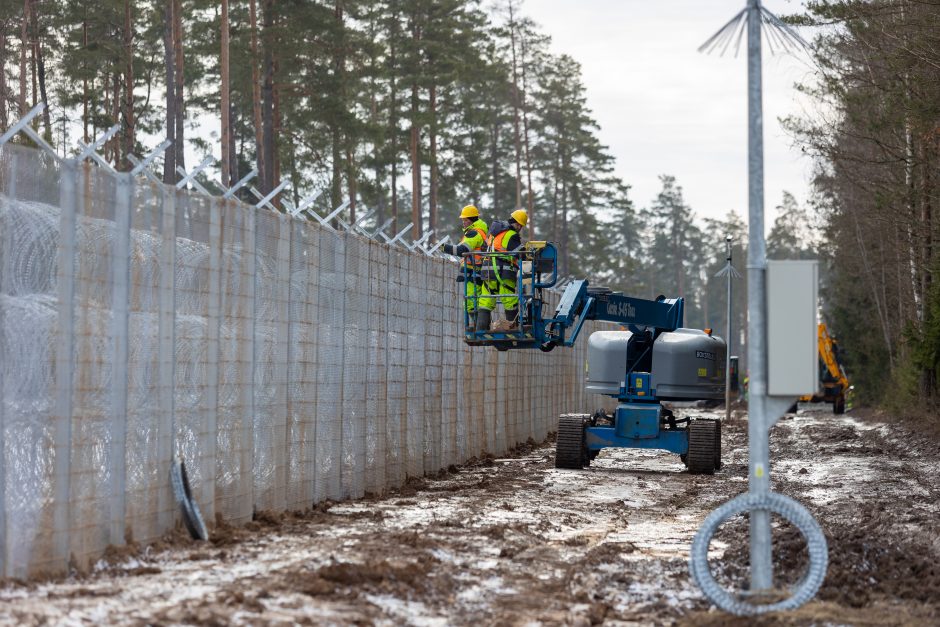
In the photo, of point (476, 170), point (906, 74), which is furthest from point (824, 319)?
point (906, 74)

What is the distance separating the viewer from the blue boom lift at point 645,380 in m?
18.7

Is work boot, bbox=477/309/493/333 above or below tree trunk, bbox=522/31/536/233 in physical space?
below

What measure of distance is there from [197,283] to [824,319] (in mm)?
48979

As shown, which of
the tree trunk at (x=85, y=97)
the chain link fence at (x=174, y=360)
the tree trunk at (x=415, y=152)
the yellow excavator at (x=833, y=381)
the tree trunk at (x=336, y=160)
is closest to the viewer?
the chain link fence at (x=174, y=360)

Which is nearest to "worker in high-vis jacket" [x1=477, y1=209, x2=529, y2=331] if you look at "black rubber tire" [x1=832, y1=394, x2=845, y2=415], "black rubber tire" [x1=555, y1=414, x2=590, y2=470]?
"black rubber tire" [x1=555, y1=414, x2=590, y2=470]

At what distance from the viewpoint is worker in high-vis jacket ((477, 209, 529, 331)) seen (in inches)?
575

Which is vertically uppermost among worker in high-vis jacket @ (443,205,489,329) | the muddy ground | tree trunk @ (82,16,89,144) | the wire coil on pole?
tree trunk @ (82,16,89,144)

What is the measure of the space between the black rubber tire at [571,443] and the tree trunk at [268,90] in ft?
62.6

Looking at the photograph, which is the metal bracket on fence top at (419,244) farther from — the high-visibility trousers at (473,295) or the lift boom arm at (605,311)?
the lift boom arm at (605,311)

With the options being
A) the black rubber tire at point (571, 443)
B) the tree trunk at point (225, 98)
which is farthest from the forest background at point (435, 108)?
the black rubber tire at point (571, 443)

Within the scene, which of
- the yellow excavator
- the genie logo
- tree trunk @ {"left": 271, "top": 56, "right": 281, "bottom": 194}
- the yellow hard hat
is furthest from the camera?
the yellow excavator

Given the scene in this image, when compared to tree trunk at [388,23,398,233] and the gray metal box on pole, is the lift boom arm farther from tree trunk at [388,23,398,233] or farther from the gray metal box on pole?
tree trunk at [388,23,398,233]

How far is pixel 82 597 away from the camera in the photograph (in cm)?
749

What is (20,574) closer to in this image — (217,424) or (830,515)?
(217,424)
